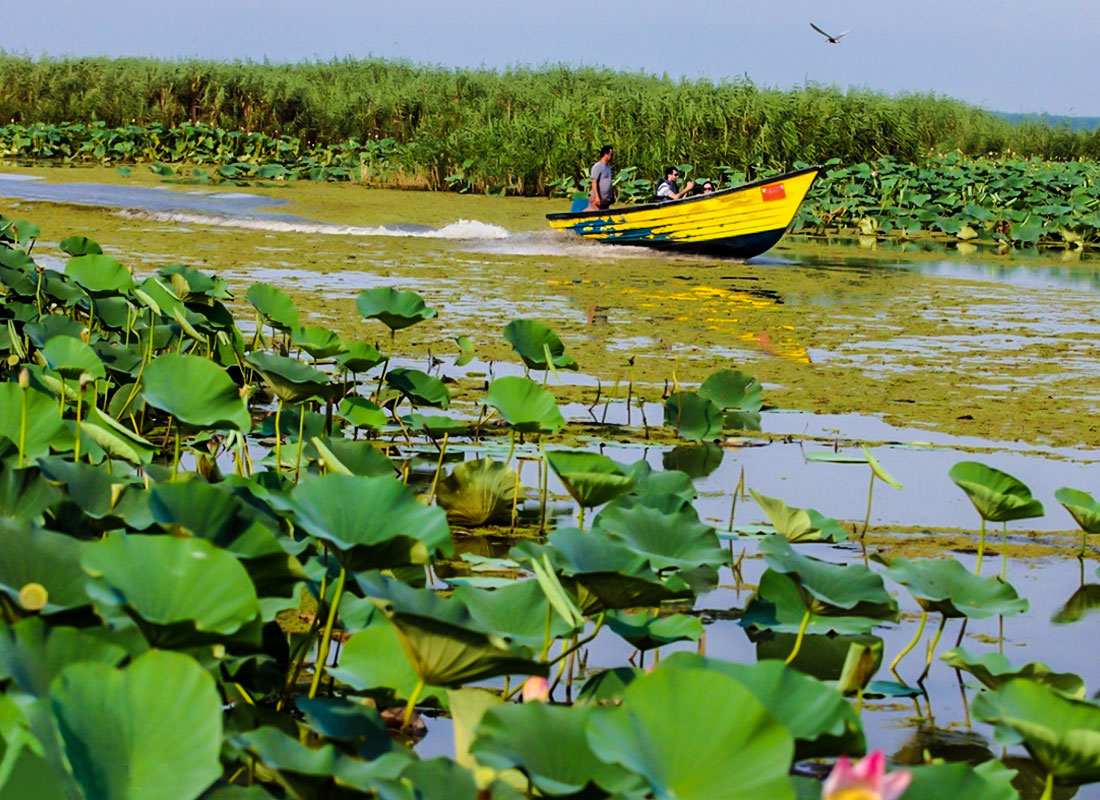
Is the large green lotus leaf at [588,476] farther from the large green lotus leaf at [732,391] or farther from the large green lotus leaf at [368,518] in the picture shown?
the large green lotus leaf at [732,391]

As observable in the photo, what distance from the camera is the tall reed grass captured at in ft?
62.6

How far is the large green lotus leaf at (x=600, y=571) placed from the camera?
6.73ft

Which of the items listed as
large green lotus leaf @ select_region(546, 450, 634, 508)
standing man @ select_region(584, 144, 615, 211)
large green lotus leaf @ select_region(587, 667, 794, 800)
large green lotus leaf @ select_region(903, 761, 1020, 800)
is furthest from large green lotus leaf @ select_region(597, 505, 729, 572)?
standing man @ select_region(584, 144, 615, 211)

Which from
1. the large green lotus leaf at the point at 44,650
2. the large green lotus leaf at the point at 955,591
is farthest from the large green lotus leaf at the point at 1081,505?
the large green lotus leaf at the point at 44,650

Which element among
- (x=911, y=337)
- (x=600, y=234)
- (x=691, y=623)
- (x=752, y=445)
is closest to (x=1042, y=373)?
(x=911, y=337)

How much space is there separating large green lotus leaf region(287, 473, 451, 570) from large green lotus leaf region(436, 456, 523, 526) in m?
1.79

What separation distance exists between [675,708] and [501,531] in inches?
94.1

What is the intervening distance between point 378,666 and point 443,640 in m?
0.41

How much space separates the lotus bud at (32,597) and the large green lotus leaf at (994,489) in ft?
5.82

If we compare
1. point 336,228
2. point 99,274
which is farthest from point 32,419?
point 336,228

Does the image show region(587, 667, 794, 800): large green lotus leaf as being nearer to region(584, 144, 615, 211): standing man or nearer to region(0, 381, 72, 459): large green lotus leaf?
region(0, 381, 72, 459): large green lotus leaf

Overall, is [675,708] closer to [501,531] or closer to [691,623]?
[691,623]

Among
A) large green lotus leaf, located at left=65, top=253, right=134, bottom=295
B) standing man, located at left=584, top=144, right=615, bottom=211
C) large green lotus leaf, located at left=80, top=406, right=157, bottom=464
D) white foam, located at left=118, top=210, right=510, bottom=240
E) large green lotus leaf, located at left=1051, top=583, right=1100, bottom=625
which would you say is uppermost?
standing man, located at left=584, top=144, right=615, bottom=211

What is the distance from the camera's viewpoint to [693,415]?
4.33 metres
